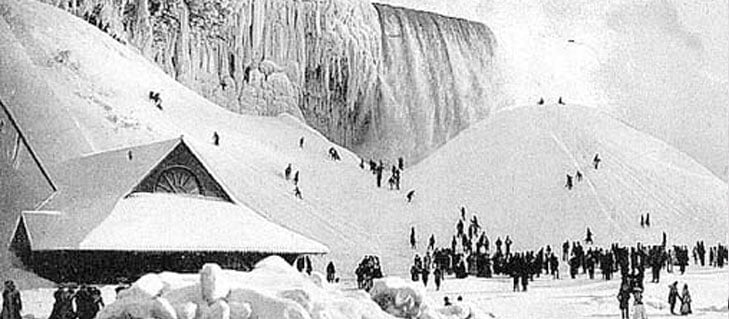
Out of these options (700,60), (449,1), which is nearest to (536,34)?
(449,1)

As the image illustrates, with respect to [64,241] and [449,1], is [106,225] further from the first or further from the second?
[449,1]

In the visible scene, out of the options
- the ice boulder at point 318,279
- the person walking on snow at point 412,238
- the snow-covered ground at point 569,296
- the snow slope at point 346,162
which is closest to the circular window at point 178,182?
the snow slope at point 346,162

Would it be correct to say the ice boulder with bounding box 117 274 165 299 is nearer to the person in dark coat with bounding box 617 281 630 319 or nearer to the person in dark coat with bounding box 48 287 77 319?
the person in dark coat with bounding box 48 287 77 319

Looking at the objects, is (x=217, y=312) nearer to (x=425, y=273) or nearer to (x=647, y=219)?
(x=425, y=273)

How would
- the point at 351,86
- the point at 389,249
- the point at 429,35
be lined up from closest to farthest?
the point at 389,249 → the point at 429,35 → the point at 351,86

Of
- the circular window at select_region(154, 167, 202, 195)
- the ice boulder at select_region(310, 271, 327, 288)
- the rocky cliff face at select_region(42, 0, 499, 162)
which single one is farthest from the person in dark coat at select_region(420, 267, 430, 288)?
the circular window at select_region(154, 167, 202, 195)

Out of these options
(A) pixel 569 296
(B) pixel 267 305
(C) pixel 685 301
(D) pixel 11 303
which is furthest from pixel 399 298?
(D) pixel 11 303
